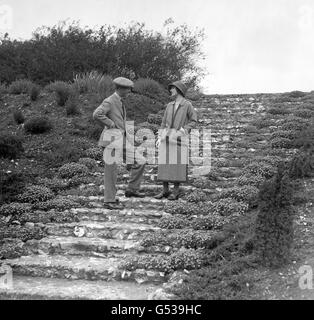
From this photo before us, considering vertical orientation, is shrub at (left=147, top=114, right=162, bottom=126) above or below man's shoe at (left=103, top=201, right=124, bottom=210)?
above

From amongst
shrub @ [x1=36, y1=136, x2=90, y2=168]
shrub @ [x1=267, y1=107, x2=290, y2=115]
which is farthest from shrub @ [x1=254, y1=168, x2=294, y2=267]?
shrub @ [x1=267, y1=107, x2=290, y2=115]

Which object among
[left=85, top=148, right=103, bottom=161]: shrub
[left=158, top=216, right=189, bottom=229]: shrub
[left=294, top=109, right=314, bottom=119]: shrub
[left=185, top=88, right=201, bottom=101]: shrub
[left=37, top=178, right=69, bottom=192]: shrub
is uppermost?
[left=185, top=88, right=201, bottom=101]: shrub

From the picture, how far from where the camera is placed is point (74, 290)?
7.27 m

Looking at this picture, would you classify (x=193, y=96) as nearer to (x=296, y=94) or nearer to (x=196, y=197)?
(x=296, y=94)

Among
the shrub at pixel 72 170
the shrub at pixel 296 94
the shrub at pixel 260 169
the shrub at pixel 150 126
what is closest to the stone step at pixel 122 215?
the shrub at pixel 72 170

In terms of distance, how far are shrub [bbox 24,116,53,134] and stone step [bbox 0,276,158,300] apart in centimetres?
757

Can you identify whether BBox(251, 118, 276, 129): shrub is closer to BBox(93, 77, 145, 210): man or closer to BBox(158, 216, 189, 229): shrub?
BBox(93, 77, 145, 210): man

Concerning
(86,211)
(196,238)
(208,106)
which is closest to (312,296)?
(196,238)

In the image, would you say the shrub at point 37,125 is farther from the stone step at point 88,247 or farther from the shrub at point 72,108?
the stone step at point 88,247

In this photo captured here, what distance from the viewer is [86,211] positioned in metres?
9.90

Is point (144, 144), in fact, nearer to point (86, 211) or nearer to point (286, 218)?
point (86, 211)

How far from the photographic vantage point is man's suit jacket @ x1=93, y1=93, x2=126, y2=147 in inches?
375

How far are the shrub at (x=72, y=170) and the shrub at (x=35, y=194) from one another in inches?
44.4
